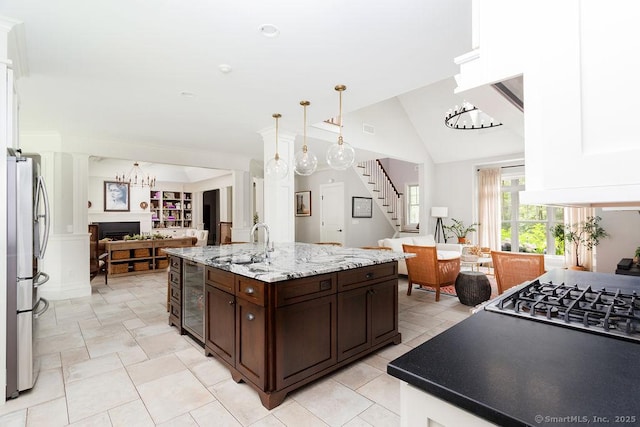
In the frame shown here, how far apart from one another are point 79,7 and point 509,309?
2920 millimetres

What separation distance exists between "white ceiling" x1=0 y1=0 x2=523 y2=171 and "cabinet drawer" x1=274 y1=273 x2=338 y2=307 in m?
1.79

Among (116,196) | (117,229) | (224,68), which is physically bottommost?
(117,229)

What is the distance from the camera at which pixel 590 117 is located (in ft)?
1.80

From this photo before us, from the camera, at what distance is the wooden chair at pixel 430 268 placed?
4480mm

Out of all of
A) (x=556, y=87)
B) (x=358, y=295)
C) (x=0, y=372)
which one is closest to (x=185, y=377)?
(x=0, y=372)

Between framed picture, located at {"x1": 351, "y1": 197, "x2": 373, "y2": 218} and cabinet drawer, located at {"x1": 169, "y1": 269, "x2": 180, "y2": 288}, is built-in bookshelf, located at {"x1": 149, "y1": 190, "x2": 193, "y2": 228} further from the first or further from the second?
cabinet drawer, located at {"x1": 169, "y1": 269, "x2": 180, "y2": 288}

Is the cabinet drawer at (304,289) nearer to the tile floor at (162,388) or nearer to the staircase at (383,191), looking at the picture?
the tile floor at (162,388)

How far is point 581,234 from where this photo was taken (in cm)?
595

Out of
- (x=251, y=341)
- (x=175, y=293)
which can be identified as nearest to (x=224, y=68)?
(x=251, y=341)

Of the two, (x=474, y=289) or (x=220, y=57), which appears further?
(x=474, y=289)

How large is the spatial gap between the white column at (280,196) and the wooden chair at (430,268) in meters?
1.86

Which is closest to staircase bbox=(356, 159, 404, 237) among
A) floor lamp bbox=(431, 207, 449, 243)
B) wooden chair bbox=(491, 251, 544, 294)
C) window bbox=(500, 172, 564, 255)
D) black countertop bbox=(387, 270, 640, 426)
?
floor lamp bbox=(431, 207, 449, 243)

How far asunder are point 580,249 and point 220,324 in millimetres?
7010

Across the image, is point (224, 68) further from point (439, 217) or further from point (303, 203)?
point (303, 203)
